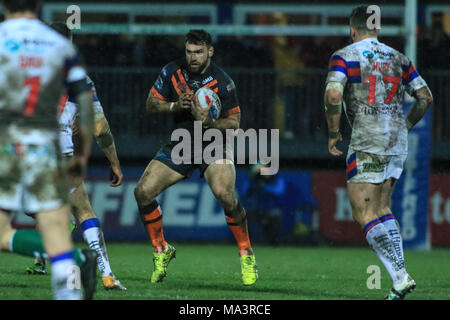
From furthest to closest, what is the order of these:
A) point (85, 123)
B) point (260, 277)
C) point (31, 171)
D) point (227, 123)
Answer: point (260, 277) < point (227, 123) < point (85, 123) < point (31, 171)

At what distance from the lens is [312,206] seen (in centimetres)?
1608

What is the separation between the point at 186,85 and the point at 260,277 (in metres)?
2.14

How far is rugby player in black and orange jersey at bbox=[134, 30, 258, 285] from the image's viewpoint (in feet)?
28.4

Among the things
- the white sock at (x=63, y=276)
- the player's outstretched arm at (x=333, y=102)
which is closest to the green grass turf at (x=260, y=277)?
the player's outstretched arm at (x=333, y=102)

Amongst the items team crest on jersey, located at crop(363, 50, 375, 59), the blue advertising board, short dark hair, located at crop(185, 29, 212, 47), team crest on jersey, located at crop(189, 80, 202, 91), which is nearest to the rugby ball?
team crest on jersey, located at crop(189, 80, 202, 91)

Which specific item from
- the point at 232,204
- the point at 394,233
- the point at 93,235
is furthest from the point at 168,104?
the point at 394,233

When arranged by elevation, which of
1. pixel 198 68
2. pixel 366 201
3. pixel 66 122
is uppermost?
pixel 198 68

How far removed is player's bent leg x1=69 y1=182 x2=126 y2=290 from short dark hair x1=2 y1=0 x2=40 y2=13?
2.85 m

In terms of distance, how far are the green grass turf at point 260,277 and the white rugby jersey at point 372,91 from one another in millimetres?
1253

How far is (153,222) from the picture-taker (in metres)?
8.74

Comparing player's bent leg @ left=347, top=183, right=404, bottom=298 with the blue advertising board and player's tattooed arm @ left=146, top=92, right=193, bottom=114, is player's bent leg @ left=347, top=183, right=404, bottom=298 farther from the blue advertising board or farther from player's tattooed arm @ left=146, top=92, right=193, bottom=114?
the blue advertising board

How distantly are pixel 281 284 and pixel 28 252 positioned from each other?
2.97m

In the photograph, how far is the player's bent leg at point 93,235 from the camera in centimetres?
783

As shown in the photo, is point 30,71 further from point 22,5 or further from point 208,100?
point 208,100
